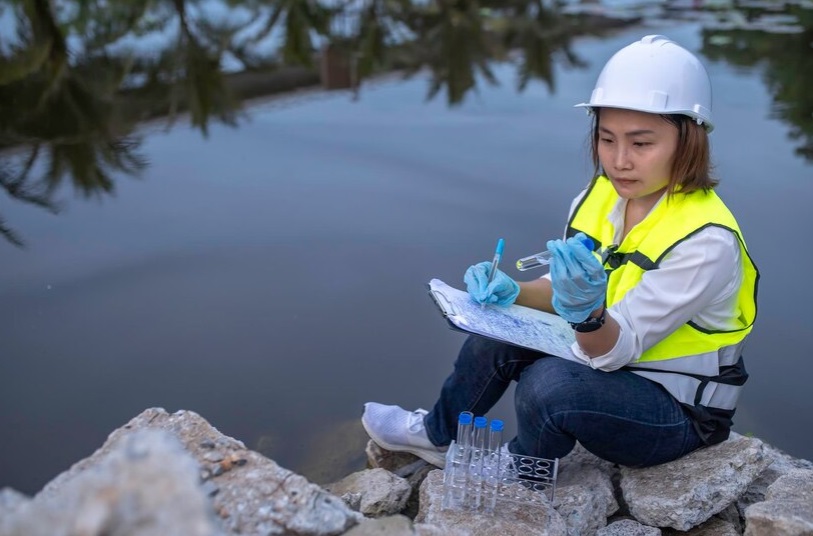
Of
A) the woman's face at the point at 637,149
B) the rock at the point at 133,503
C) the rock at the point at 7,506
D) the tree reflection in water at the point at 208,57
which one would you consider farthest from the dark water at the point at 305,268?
the rock at the point at 133,503

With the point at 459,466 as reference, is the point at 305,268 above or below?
above

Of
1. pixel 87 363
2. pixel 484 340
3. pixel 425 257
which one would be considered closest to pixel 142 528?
pixel 484 340

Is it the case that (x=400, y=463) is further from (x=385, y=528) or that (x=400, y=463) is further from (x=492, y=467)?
(x=385, y=528)

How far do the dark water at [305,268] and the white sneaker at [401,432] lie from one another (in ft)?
0.78

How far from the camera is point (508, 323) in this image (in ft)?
8.36

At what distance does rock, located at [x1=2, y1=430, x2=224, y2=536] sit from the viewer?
1.18 meters

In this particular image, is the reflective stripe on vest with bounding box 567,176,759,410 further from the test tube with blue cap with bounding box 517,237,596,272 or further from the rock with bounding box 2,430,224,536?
the rock with bounding box 2,430,224,536

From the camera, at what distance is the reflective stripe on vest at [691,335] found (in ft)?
7.64

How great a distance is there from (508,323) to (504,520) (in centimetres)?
57

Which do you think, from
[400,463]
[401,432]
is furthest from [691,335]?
[400,463]

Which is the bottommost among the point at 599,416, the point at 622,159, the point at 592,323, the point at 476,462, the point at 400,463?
the point at 400,463

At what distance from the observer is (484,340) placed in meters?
2.66

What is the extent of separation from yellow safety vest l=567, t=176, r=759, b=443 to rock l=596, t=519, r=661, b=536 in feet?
1.03

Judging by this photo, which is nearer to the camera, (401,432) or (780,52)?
(401,432)
